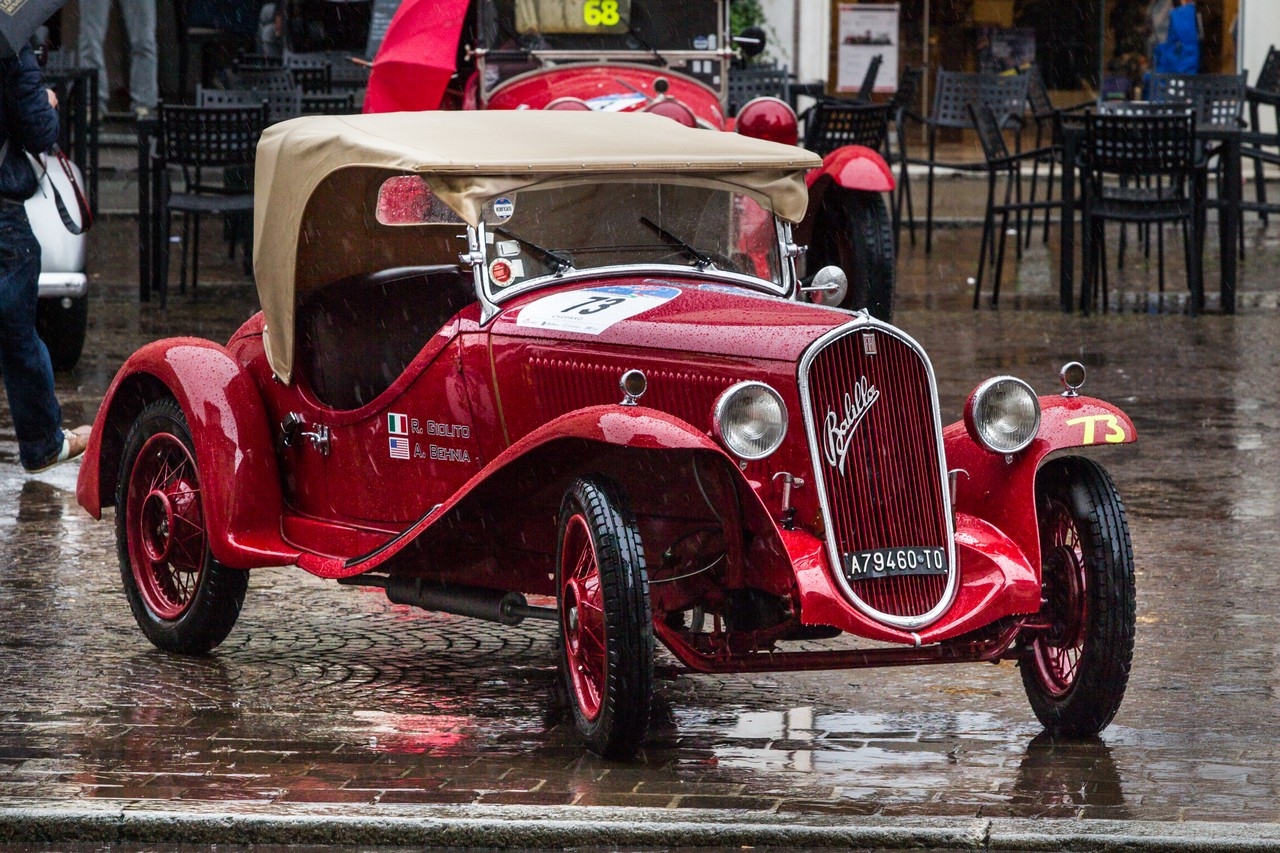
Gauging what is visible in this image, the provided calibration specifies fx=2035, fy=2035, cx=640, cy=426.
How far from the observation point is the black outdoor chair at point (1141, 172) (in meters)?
13.0

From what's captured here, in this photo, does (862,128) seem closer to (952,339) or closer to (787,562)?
(952,339)

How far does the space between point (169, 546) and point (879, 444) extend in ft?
8.05

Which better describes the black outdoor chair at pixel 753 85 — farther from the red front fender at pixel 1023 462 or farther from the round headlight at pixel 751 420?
the round headlight at pixel 751 420

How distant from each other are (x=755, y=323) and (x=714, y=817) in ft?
4.32

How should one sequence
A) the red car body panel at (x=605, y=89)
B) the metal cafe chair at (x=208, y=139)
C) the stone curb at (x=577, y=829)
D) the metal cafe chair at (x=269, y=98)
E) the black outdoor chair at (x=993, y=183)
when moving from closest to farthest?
the stone curb at (x=577, y=829) → the red car body panel at (x=605, y=89) → the metal cafe chair at (x=208, y=139) → the black outdoor chair at (x=993, y=183) → the metal cafe chair at (x=269, y=98)

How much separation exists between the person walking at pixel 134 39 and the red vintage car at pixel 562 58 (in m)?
8.25

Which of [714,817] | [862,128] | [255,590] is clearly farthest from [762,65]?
[714,817]

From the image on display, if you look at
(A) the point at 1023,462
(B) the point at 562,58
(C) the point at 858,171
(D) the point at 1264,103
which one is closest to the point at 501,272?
(A) the point at 1023,462

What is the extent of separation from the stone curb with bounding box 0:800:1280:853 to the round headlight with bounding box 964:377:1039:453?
1.10 m

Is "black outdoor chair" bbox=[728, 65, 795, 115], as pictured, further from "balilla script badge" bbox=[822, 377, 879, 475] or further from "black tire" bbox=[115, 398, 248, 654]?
"balilla script badge" bbox=[822, 377, 879, 475]

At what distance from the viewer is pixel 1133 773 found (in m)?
4.93

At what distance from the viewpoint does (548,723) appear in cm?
542

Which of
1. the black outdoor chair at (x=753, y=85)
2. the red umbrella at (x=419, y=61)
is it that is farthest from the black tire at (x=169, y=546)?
the black outdoor chair at (x=753, y=85)

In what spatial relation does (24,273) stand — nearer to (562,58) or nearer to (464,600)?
(464,600)
